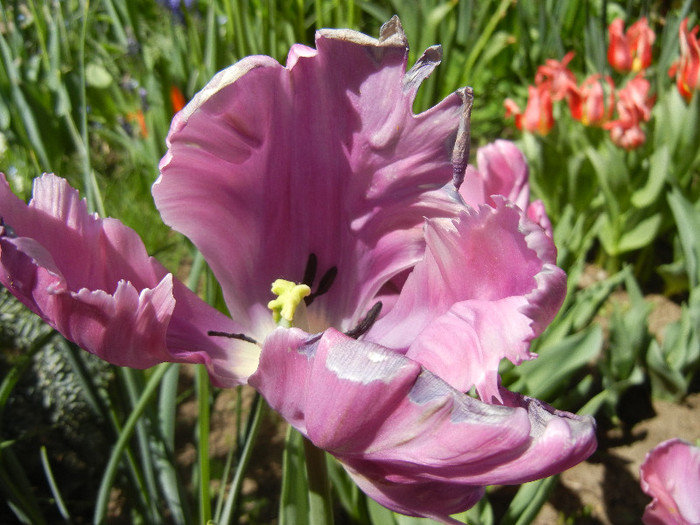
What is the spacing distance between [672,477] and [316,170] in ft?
1.77

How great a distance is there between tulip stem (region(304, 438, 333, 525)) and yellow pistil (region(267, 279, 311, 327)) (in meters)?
0.12

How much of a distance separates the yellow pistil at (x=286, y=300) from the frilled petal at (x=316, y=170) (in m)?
0.05

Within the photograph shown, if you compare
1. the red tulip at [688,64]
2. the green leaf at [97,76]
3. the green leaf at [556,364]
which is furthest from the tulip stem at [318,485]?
the green leaf at [97,76]

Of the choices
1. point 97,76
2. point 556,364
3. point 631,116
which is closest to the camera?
point 556,364

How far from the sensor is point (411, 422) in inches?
15.6

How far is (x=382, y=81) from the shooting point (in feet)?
1.81

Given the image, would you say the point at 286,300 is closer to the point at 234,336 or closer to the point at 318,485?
the point at 234,336

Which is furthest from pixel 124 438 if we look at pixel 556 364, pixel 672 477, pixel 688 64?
pixel 688 64

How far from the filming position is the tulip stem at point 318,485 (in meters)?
0.59

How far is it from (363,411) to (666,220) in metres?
1.88

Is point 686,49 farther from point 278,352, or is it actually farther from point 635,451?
point 278,352

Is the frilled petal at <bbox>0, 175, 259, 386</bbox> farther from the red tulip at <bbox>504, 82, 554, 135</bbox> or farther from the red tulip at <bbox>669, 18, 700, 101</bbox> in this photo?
the red tulip at <bbox>669, 18, 700, 101</bbox>

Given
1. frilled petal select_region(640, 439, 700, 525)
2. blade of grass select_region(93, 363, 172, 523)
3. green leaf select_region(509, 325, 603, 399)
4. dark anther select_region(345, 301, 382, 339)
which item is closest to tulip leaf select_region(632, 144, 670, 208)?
green leaf select_region(509, 325, 603, 399)

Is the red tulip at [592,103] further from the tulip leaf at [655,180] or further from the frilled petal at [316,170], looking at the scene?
the frilled petal at [316,170]
